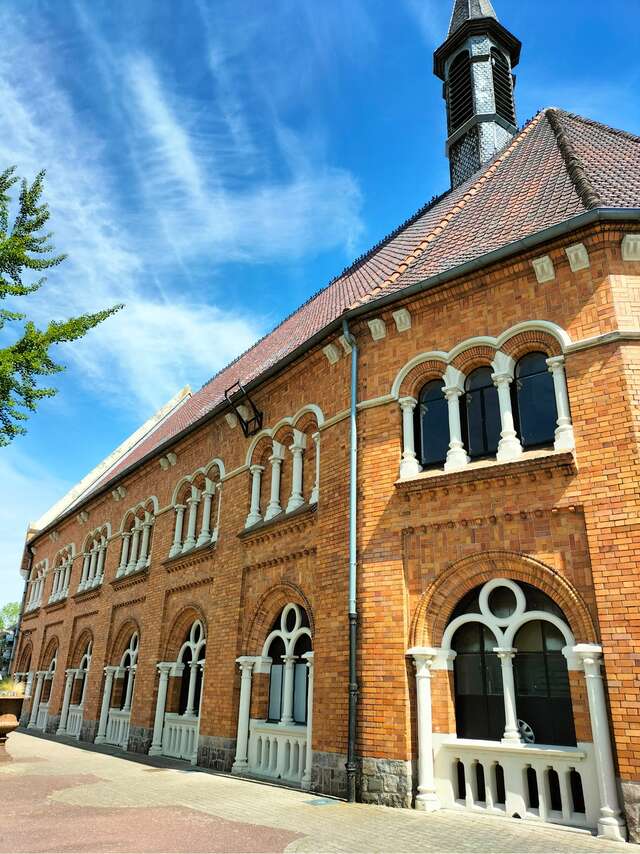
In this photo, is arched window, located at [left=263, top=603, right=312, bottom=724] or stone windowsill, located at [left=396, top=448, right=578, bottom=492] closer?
stone windowsill, located at [left=396, top=448, right=578, bottom=492]

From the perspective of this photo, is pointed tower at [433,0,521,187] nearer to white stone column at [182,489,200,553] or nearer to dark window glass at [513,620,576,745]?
white stone column at [182,489,200,553]

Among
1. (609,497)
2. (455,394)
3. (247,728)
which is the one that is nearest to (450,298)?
(455,394)

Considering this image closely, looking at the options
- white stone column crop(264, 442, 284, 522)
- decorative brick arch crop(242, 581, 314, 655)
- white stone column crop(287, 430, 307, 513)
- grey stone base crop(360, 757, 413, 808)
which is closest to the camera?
grey stone base crop(360, 757, 413, 808)

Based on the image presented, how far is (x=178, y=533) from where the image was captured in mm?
16781

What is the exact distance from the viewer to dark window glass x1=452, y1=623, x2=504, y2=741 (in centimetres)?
833

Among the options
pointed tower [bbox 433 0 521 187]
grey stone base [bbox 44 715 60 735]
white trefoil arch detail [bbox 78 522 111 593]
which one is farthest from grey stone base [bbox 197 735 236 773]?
pointed tower [bbox 433 0 521 187]

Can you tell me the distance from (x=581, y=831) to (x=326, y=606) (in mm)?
4485

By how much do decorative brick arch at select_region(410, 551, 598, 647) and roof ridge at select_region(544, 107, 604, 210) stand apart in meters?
5.04

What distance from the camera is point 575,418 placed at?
8500 millimetres

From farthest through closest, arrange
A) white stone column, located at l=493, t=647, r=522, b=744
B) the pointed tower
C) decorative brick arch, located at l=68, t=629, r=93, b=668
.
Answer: decorative brick arch, located at l=68, t=629, r=93, b=668
the pointed tower
white stone column, located at l=493, t=647, r=522, b=744

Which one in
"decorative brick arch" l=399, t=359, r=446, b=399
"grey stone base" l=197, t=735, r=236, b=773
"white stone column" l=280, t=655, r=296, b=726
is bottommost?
"grey stone base" l=197, t=735, r=236, b=773

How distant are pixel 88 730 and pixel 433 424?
15035 mm

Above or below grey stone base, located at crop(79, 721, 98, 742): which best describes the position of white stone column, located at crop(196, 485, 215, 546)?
above

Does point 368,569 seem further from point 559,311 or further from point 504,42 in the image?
point 504,42
